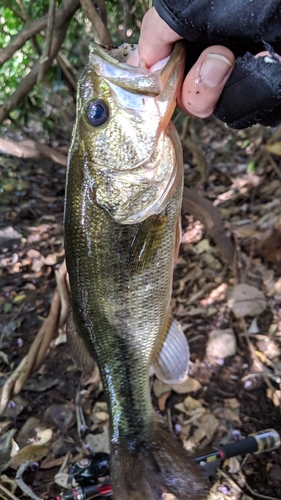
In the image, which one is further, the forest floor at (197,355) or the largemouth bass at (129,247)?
the forest floor at (197,355)

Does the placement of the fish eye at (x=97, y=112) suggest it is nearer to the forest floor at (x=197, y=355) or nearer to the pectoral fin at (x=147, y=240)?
the pectoral fin at (x=147, y=240)

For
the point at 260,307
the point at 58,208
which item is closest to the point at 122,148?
the point at 260,307

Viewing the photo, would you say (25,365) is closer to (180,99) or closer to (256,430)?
(256,430)

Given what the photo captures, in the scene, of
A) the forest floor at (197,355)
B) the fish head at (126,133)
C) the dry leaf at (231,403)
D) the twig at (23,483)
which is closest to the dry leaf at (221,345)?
the forest floor at (197,355)

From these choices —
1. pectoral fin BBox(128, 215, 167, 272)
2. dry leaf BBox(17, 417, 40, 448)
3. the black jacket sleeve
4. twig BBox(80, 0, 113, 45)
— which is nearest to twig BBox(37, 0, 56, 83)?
twig BBox(80, 0, 113, 45)

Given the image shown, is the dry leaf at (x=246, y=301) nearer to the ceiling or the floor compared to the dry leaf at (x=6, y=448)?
nearer to the ceiling

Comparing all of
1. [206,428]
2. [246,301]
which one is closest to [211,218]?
[246,301]
